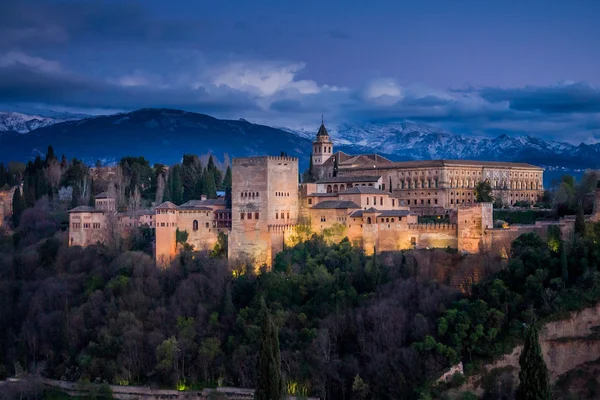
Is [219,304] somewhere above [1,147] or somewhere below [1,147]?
below

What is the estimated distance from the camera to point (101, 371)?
3888cm

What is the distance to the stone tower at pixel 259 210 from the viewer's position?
42.9 meters

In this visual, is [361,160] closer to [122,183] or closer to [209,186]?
[209,186]

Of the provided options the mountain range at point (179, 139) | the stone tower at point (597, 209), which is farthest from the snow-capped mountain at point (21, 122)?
the stone tower at point (597, 209)

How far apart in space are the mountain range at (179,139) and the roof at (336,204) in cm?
5485

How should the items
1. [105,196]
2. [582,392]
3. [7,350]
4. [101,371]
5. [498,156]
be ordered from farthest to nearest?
[498,156], [105,196], [7,350], [101,371], [582,392]

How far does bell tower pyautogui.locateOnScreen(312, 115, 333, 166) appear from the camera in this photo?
202ft

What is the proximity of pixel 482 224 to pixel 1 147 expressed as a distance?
101 m

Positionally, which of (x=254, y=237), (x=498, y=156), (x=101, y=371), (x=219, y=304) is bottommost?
(x=101, y=371)

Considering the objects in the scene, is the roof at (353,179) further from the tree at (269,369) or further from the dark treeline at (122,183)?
the tree at (269,369)

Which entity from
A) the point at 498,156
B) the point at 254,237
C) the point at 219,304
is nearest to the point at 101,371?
the point at 219,304

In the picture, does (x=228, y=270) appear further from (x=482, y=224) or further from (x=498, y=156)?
(x=498, y=156)

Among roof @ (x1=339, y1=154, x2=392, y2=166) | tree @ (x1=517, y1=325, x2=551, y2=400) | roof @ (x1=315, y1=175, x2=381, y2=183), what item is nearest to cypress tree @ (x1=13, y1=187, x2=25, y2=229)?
roof @ (x1=315, y1=175, x2=381, y2=183)

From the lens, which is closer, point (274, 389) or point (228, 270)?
point (274, 389)
